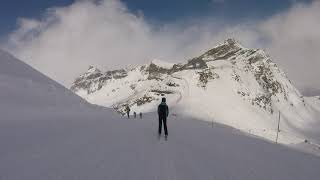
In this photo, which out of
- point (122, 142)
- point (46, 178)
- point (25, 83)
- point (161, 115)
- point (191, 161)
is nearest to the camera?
point (46, 178)

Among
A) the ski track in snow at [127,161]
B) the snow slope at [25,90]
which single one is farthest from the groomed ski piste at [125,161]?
the snow slope at [25,90]

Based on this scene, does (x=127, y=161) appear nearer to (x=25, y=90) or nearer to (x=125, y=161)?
(x=125, y=161)

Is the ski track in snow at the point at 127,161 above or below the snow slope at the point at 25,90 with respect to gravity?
below

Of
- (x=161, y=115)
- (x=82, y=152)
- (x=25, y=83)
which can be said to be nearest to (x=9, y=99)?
(x=25, y=83)

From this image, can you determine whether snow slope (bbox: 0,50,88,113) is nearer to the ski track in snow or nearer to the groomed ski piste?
the groomed ski piste

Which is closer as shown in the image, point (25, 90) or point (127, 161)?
point (127, 161)

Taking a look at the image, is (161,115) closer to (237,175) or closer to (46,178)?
(237,175)

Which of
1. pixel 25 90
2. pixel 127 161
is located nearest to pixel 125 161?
pixel 127 161

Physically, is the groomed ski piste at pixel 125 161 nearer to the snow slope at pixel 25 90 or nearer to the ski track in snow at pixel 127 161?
the ski track in snow at pixel 127 161

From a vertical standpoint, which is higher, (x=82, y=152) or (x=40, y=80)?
(x=40, y=80)

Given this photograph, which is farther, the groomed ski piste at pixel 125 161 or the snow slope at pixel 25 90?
the snow slope at pixel 25 90

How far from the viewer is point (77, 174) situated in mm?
10164

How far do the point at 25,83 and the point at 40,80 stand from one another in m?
7.09

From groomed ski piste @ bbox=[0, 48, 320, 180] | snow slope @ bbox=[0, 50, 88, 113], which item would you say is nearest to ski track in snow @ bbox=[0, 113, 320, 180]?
groomed ski piste @ bbox=[0, 48, 320, 180]
